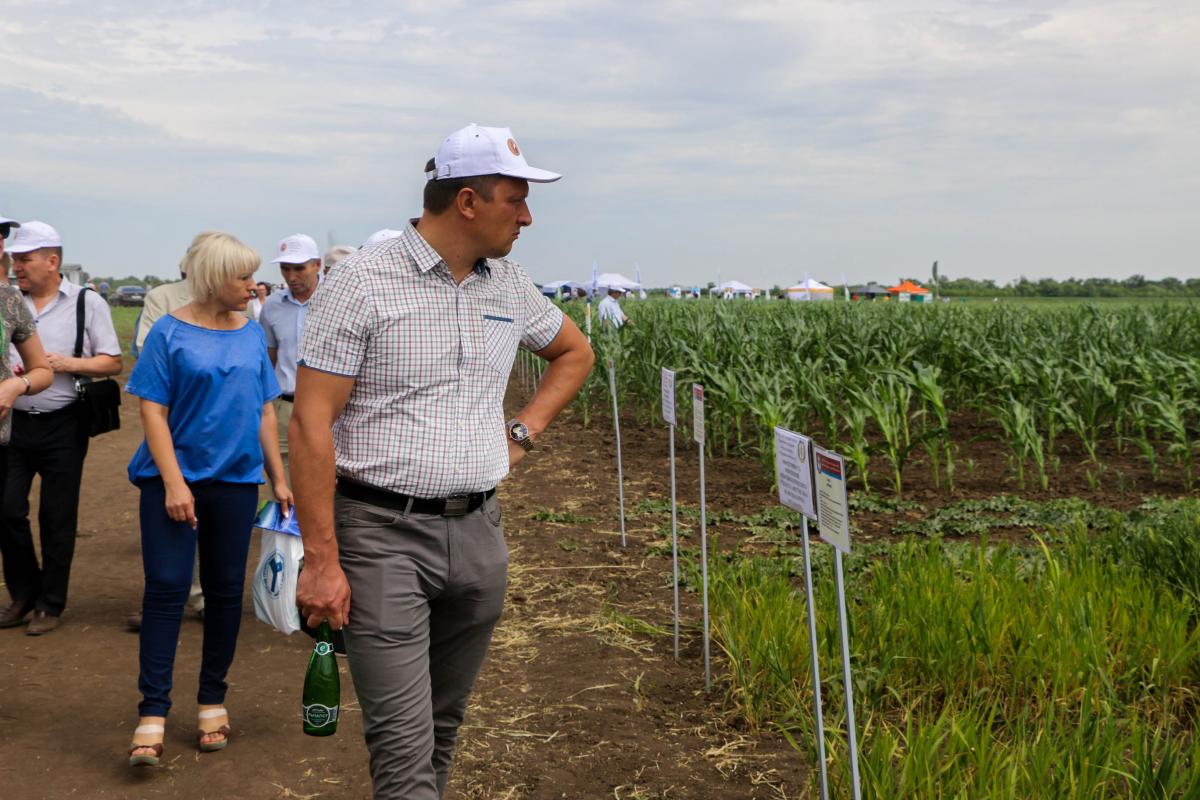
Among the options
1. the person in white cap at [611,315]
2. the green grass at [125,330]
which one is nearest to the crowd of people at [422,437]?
the person in white cap at [611,315]

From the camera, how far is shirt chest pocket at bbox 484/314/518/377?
112 inches

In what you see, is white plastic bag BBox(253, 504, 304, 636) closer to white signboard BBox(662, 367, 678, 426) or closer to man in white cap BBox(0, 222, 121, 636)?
man in white cap BBox(0, 222, 121, 636)

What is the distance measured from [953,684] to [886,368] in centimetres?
662

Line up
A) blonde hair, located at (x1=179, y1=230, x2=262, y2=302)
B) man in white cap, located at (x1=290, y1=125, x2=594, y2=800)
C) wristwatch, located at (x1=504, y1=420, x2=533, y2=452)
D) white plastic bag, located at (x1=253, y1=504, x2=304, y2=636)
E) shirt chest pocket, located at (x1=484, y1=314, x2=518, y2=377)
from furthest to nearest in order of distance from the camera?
white plastic bag, located at (x1=253, y1=504, x2=304, y2=636), blonde hair, located at (x1=179, y1=230, x2=262, y2=302), wristwatch, located at (x1=504, y1=420, x2=533, y2=452), shirt chest pocket, located at (x1=484, y1=314, x2=518, y2=377), man in white cap, located at (x1=290, y1=125, x2=594, y2=800)

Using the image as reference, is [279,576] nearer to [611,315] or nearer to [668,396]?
[668,396]

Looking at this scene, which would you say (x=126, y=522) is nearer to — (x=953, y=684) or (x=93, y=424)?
(x=93, y=424)

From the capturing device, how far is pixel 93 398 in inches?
213

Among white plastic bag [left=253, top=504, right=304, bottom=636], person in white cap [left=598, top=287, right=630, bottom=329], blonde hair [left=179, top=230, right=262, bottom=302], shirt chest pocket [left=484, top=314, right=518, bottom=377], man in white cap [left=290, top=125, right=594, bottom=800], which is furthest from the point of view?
person in white cap [left=598, top=287, right=630, bottom=329]

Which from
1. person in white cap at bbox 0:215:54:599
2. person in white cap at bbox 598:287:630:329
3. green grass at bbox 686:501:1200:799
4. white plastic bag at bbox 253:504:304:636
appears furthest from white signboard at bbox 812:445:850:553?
person in white cap at bbox 598:287:630:329

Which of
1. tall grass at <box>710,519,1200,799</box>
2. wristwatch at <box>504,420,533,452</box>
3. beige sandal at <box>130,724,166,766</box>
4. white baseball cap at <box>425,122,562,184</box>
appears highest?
white baseball cap at <box>425,122,562,184</box>

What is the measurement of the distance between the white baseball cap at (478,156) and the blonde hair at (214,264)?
5.06 feet

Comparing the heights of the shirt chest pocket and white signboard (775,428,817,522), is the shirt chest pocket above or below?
above

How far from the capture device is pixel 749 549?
702cm

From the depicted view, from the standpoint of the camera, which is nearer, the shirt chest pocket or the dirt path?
the shirt chest pocket
